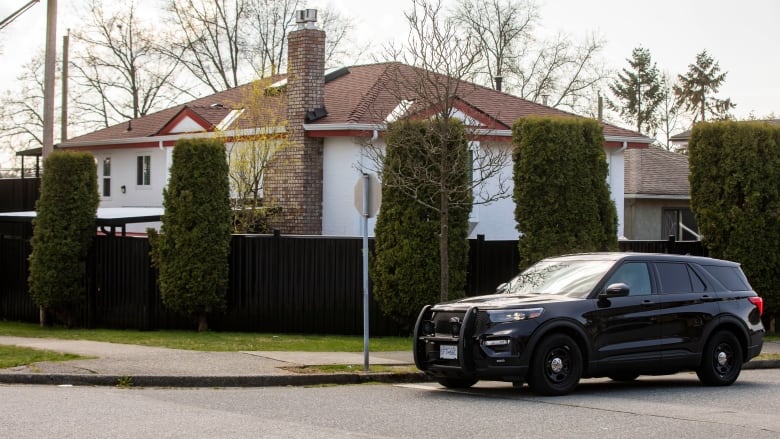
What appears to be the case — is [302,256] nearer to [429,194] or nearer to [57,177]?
[429,194]

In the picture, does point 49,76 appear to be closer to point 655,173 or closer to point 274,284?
point 274,284

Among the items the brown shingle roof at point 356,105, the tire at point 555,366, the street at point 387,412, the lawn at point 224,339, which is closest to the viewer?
the street at point 387,412

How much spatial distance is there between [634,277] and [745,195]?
31.2 ft

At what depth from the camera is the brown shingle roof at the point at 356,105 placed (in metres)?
28.0

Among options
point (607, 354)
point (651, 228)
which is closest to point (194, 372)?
point (607, 354)

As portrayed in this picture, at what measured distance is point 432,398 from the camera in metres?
12.7

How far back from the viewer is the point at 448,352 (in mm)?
13000

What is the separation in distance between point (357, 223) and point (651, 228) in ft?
44.3

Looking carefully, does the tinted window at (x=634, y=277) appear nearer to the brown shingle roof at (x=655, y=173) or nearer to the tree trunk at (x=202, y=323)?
the tree trunk at (x=202, y=323)

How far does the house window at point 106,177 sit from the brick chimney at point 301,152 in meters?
8.90

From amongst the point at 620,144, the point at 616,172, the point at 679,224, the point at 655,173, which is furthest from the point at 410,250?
the point at 655,173

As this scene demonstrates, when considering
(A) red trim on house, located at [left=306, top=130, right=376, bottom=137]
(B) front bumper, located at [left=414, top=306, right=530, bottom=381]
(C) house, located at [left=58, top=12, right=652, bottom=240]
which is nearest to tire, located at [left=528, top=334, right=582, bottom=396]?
(B) front bumper, located at [left=414, top=306, right=530, bottom=381]

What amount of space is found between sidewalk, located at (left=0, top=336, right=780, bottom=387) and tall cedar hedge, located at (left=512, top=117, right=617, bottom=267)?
447 centimetres

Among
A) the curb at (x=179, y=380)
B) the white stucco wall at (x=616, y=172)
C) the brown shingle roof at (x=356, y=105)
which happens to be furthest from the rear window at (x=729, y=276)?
the white stucco wall at (x=616, y=172)
